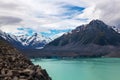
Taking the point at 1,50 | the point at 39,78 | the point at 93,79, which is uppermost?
the point at 1,50

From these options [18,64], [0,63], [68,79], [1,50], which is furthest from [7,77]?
[68,79]

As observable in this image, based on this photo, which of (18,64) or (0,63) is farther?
(18,64)

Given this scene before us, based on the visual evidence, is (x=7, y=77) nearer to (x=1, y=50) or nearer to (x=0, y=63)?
(x=0, y=63)

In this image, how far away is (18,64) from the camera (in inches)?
1544

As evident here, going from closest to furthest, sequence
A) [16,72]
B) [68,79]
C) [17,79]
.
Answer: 1. [17,79]
2. [16,72]
3. [68,79]

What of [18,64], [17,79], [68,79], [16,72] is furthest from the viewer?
[68,79]

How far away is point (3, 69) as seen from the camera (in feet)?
Result: 105

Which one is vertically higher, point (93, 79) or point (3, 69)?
point (3, 69)

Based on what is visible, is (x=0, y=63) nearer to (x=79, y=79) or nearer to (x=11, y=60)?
(x=11, y=60)

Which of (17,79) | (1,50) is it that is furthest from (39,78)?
(1,50)

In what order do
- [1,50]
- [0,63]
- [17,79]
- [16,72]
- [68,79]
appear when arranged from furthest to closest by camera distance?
[68,79] < [1,50] < [0,63] < [16,72] < [17,79]

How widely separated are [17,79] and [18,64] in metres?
10.1

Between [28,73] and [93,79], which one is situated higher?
[28,73]

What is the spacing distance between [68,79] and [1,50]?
44446 mm
